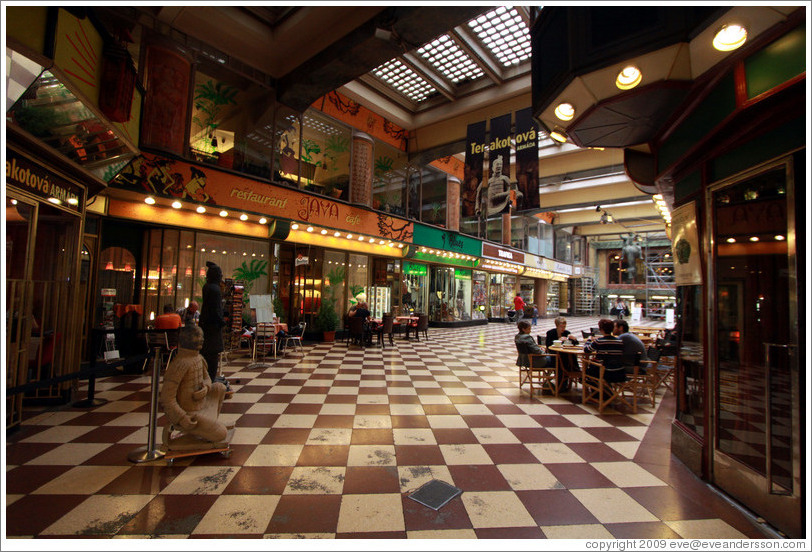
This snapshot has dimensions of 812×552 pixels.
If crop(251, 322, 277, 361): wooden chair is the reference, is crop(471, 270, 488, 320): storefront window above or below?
above

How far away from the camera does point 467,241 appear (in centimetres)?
1493

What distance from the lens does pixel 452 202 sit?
14.1 metres

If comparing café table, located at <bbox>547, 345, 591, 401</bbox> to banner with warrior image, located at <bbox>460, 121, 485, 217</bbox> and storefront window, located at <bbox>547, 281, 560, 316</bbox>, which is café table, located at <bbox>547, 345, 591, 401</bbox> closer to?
banner with warrior image, located at <bbox>460, 121, 485, 217</bbox>

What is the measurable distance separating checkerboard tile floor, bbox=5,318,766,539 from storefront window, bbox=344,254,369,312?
21.1 ft

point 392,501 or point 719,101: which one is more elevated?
point 719,101

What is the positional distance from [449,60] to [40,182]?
806cm

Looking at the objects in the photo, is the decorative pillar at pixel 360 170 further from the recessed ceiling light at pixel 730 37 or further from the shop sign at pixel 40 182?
the recessed ceiling light at pixel 730 37

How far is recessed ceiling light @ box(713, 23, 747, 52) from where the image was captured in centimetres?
215

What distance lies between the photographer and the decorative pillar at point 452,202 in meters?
14.0

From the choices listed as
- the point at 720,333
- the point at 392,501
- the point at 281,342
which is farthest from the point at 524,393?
the point at 281,342

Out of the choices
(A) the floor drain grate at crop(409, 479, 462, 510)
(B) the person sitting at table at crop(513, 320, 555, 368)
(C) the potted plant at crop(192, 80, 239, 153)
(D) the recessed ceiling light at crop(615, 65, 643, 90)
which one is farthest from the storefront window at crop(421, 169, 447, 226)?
(A) the floor drain grate at crop(409, 479, 462, 510)

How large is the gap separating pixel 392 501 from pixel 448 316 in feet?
44.5

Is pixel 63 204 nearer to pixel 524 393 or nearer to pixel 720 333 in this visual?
pixel 524 393

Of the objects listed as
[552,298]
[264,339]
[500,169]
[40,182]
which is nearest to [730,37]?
[500,169]
